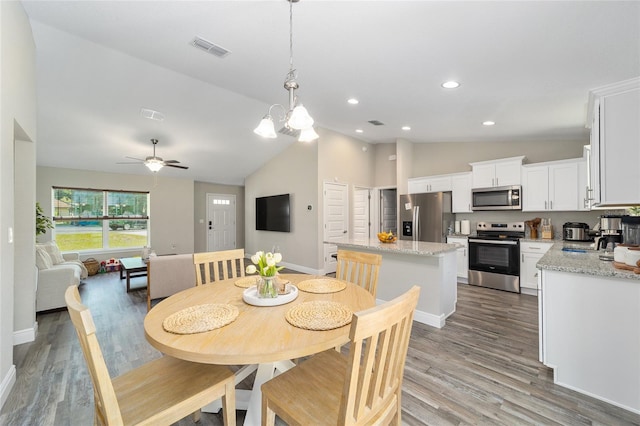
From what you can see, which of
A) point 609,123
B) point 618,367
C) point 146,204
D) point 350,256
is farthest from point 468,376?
point 146,204

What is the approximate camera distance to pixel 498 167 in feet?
15.3

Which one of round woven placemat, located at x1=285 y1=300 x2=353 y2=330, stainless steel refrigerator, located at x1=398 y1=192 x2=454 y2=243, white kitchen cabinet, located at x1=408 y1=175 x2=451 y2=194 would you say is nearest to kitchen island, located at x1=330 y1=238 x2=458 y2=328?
round woven placemat, located at x1=285 y1=300 x2=353 y2=330

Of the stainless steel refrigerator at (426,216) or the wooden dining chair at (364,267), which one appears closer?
the wooden dining chair at (364,267)

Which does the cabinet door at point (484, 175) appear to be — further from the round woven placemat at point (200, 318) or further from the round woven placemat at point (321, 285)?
the round woven placemat at point (200, 318)

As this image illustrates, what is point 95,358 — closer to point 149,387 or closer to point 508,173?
point 149,387

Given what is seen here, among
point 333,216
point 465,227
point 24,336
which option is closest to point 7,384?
point 24,336

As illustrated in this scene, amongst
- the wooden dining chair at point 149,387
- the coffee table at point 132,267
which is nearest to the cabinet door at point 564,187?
the wooden dining chair at point 149,387

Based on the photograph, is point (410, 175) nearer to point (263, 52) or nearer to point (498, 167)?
point (498, 167)

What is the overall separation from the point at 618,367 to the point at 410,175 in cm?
464

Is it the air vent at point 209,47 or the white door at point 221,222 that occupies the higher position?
the air vent at point 209,47

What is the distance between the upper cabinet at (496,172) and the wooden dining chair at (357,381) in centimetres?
443

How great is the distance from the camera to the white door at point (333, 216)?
574cm

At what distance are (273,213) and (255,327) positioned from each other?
5535mm

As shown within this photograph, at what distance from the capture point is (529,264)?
4.12m
